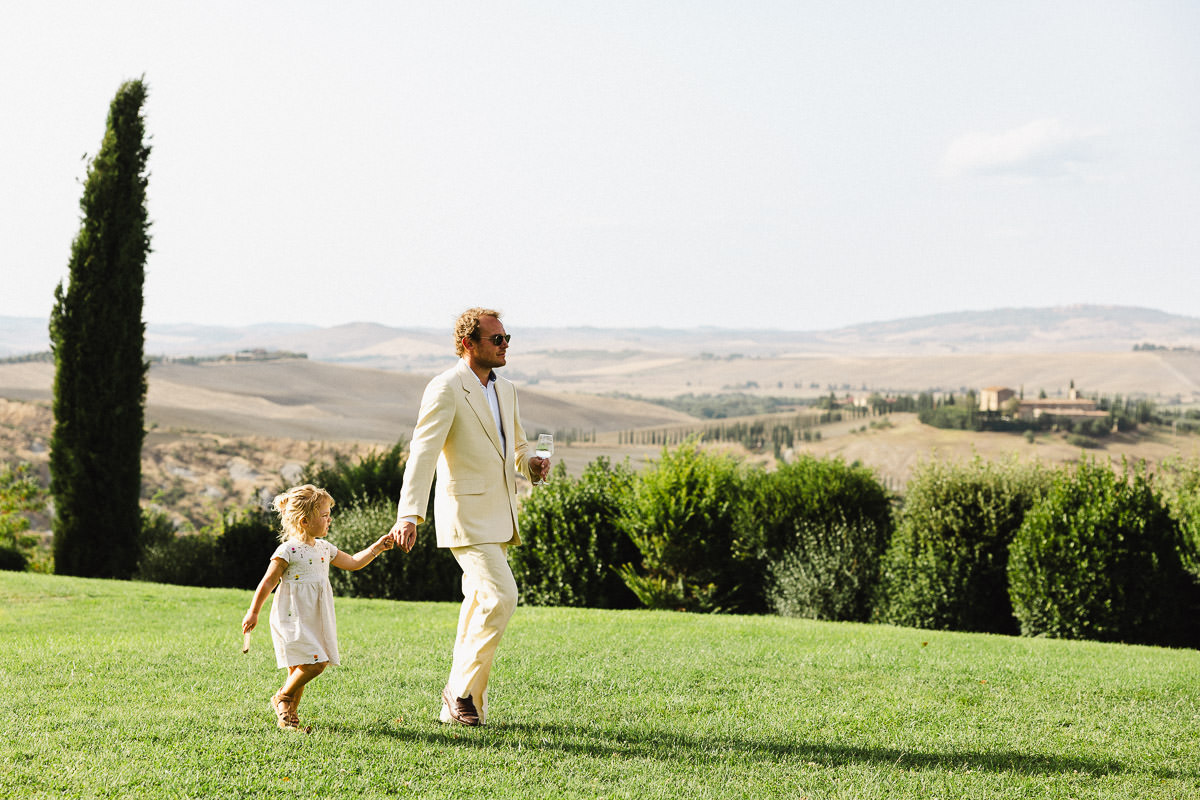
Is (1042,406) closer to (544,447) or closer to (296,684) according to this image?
(544,447)

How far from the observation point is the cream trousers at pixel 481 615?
5.27m

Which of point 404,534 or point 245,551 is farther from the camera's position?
point 245,551

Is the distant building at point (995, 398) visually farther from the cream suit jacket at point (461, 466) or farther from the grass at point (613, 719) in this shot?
the cream suit jacket at point (461, 466)

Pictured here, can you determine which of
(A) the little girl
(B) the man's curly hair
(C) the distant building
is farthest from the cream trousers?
(C) the distant building

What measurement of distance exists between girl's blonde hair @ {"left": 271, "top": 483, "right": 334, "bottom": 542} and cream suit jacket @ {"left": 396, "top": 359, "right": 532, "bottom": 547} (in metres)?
0.49

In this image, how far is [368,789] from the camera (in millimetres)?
4359

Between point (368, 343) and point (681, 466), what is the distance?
160002mm

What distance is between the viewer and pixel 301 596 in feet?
17.1

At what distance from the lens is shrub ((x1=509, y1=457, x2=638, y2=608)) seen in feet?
43.3

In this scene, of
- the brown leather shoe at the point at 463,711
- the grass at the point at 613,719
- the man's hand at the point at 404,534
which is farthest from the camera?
the brown leather shoe at the point at 463,711

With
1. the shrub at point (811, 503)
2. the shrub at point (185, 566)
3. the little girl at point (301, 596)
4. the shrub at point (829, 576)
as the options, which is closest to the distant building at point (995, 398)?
the shrub at point (811, 503)

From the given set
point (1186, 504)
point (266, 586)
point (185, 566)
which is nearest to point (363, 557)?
point (266, 586)

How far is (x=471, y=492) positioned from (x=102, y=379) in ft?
47.4

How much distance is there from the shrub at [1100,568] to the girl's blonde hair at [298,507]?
29.7 ft
